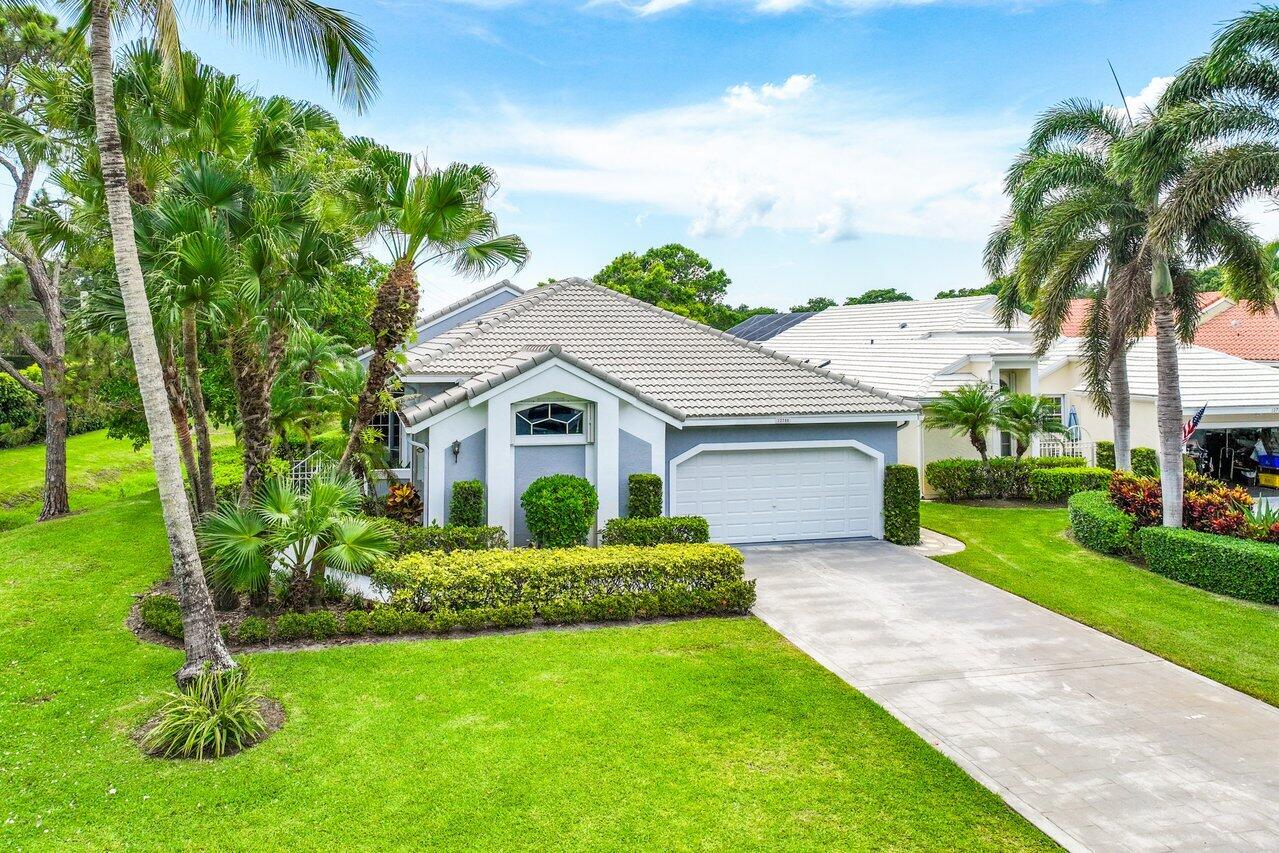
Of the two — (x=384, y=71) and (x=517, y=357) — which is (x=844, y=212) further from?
(x=384, y=71)

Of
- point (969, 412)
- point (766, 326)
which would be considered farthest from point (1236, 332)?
point (969, 412)

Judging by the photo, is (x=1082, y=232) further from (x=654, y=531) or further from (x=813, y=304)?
(x=813, y=304)

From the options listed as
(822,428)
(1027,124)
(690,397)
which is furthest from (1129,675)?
(1027,124)

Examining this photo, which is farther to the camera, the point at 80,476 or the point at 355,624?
the point at 80,476

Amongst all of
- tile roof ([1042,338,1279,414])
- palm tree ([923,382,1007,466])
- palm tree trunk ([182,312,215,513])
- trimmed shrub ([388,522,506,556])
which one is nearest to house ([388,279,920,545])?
trimmed shrub ([388,522,506,556])

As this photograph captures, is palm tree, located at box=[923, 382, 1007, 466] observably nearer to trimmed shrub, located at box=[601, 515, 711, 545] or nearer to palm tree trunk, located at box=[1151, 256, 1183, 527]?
palm tree trunk, located at box=[1151, 256, 1183, 527]

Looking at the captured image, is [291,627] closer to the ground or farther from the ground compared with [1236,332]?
closer to the ground
